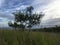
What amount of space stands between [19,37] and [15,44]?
1.53ft

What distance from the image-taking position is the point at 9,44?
3264mm

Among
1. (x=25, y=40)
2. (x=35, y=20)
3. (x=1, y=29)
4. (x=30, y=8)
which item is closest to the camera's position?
(x=25, y=40)

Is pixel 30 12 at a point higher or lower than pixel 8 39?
higher

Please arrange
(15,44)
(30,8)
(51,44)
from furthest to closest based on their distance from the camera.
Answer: (30,8) < (51,44) < (15,44)

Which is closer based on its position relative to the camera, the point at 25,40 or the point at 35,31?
the point at 25,40

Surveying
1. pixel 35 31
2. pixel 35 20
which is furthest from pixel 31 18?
pixel 35 31

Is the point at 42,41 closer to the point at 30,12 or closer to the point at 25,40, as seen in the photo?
the point at 25,40

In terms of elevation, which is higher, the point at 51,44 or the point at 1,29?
the point at 1,29

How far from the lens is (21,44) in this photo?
322 centimetres

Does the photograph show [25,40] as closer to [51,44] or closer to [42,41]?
[42,41]

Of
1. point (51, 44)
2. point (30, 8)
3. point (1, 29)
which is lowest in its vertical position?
point (51, 44)

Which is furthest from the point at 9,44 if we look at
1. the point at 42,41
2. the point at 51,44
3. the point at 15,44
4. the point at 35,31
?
the point at 35,31

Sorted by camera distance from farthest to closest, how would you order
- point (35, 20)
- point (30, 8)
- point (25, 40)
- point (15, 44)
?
1. point (35, 20)
2. point (30, 8)
3. point (25, 40)
4. point (15, 44)

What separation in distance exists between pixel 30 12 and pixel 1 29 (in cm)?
3000
